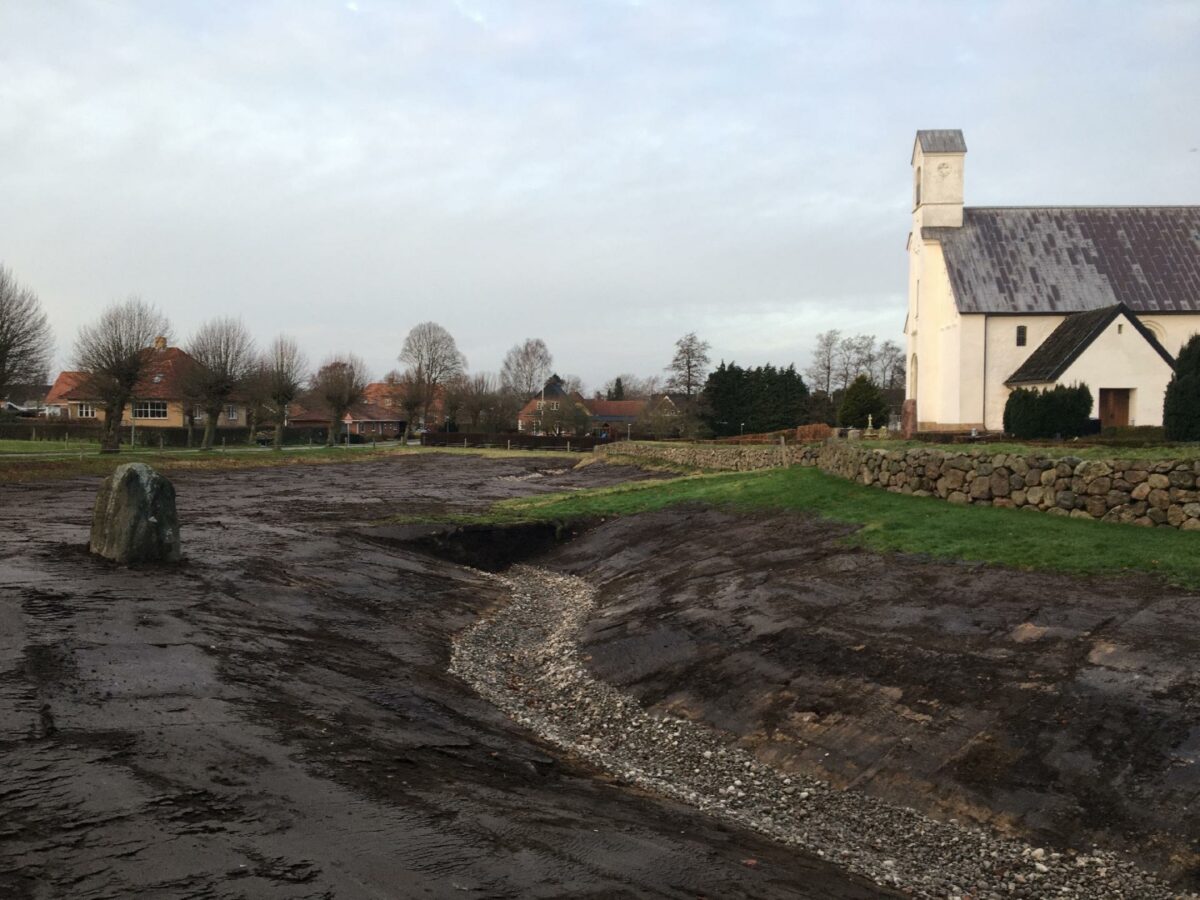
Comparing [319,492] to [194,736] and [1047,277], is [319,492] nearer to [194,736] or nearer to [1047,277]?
[194,736]

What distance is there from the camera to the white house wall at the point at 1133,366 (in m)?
34.6

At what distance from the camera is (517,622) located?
15750 mm

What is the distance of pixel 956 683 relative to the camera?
934cm

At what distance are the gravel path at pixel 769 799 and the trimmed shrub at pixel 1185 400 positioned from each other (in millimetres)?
12505

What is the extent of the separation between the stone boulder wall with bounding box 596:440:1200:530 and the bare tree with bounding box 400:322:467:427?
283ft

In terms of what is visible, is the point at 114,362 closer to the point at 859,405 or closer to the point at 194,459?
the point at 194,459

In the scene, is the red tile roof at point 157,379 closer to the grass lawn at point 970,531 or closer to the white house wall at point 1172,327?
the grass lawn at point 970,531

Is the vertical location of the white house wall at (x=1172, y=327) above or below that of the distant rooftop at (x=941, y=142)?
below

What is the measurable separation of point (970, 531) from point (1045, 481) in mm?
1797

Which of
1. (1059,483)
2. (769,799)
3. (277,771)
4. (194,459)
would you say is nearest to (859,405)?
(1059,483)

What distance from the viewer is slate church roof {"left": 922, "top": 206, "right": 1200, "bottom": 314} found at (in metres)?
41.3

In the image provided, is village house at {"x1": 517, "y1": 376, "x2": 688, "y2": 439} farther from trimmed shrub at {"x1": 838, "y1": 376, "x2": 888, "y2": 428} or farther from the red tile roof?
the red tile roof

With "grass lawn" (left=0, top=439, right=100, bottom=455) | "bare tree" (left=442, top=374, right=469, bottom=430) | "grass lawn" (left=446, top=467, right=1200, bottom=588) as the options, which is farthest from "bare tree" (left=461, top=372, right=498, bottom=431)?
"grass lawn" (left=446, top=467, right=1200, bottom=588)

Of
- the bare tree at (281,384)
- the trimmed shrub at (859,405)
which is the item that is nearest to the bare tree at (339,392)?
the bare tree at (281,384)
